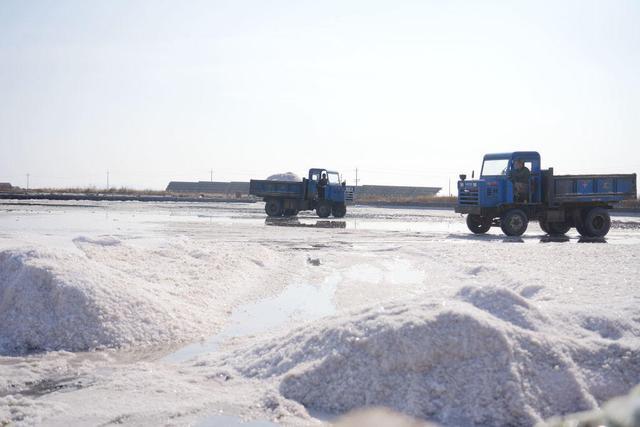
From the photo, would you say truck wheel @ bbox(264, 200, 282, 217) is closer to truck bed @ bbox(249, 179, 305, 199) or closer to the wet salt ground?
truck bed @ bbox(249, 179, 305, 199)

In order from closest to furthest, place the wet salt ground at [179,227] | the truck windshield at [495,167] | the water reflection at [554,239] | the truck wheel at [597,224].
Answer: the wet salt ground at [179,227]
the water reflection at [554,239]
the truck wheel at [597,224]
the truck windshield at [495,167]

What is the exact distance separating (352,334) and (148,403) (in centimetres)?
124

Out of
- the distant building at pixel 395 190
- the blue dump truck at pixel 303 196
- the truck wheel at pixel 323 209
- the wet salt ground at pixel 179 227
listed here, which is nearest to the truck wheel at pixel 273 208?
the blue dump truck at pixel 303 196

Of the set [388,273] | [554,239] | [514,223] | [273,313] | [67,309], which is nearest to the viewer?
[67,309]

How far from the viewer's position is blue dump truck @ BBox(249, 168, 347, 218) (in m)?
27.0

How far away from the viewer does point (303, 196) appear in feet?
88.7

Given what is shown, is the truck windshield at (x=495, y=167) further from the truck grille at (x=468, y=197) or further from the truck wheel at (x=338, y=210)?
the truck wheel at (x=338, y=210)

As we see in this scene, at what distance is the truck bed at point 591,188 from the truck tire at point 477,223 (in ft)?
6.42

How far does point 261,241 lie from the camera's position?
13.6 m

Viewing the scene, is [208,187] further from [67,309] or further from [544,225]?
[67,309]

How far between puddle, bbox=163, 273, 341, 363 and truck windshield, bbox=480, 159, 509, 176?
11.1m

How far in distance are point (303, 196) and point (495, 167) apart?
36.2 ft

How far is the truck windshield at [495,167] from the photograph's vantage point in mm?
17531

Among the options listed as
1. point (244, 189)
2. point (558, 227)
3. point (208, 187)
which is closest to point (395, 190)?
point (244, 189)
